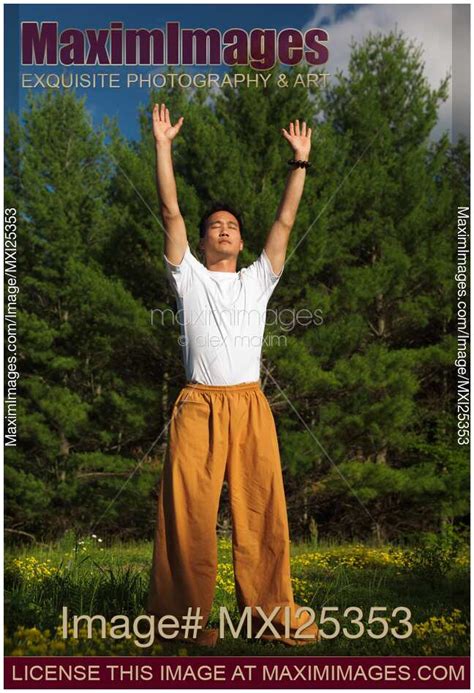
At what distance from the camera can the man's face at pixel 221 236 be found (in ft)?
11.8

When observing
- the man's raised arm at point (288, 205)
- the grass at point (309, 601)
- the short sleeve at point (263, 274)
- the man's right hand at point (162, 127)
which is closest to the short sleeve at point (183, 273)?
the short sleeve at point (263, 274)

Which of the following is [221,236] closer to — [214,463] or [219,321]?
[219,321]

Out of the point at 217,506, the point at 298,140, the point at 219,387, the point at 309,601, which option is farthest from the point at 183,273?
the point at 309,601

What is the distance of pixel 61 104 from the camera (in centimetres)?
1085

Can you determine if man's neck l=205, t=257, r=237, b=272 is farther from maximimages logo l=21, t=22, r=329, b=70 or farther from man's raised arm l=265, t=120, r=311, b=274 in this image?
maximimages logo l=21, t=22, r=329, b=70

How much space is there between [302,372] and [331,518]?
2.75 meters

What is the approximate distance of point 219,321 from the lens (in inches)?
136

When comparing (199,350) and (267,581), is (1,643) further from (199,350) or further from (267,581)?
(199,350)

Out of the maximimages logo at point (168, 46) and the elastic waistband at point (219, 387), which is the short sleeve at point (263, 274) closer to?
the elastic waistband at point (219, 387)

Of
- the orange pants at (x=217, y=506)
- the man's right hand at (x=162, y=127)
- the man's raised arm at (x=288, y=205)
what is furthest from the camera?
the man's raised arm at (x=288, y=205)

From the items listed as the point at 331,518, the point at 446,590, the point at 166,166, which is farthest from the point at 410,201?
the point at 166,166

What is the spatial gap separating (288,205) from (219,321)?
26.7 inches

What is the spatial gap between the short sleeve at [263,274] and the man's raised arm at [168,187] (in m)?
0.35

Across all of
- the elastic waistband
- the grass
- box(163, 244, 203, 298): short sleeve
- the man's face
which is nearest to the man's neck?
the man's face
